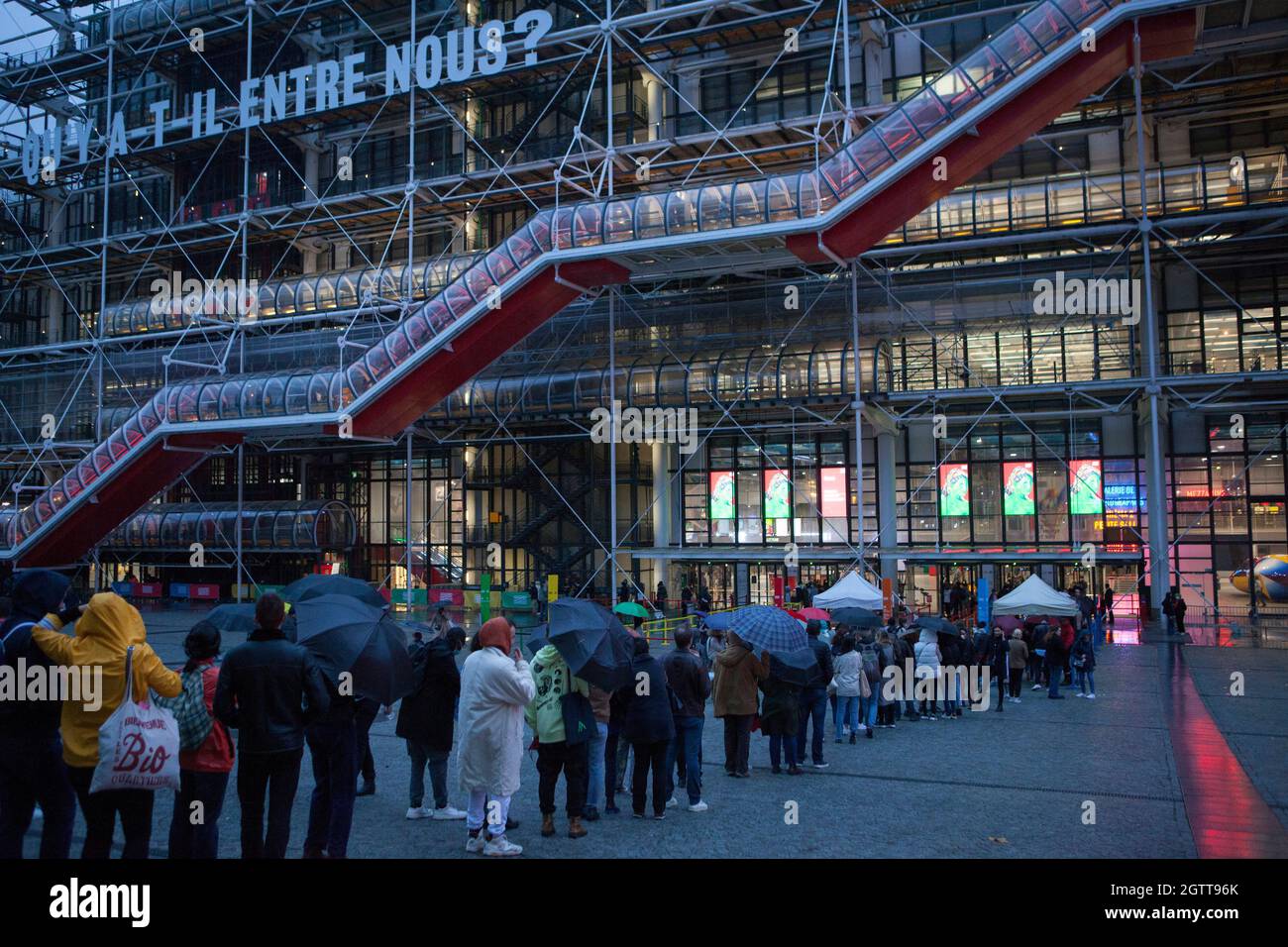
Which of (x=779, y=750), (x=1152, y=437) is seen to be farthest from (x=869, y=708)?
(x=1152, y=437)

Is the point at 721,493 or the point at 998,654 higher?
the point at 721,493

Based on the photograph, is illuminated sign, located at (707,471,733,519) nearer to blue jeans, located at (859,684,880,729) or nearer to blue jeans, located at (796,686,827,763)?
blue jeans, located at (859,684,880,729)

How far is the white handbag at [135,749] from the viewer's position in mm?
4855

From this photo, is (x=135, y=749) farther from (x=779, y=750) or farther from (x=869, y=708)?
(x=869, y=708)

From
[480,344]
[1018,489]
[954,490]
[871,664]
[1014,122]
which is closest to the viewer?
[871,664]

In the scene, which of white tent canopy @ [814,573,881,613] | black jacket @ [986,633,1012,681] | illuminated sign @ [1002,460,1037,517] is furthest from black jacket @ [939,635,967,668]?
illuminated sign @ [1002,460,1037,517]

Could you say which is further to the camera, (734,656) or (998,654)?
(998,654)

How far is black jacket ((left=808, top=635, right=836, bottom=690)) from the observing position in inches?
393

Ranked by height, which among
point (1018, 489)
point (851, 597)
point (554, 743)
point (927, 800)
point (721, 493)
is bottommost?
point (927, 800)

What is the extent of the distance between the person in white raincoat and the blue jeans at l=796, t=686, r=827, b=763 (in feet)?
12.8

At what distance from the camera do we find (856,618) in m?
15.0

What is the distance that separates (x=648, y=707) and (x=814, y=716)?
8.80 feet

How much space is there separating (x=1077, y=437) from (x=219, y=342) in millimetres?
26128
